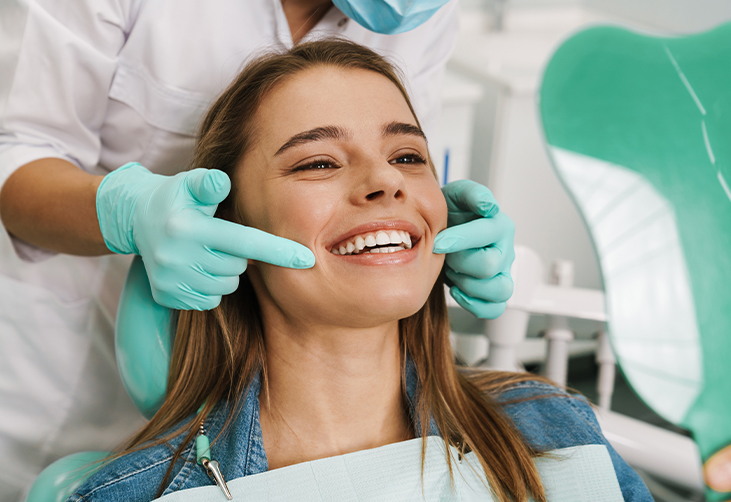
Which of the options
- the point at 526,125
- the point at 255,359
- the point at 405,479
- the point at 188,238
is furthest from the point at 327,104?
the point at 526,125

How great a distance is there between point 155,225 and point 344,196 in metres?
0.31

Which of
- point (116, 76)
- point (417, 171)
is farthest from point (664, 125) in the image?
point (116, 76)

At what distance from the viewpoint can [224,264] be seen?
3.26 feet

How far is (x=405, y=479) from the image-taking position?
3.39 feet

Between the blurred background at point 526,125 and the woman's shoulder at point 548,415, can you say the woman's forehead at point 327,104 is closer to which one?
the woman's shoulder at point 548,415

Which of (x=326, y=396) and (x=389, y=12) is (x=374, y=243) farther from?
(x=389, y=12)

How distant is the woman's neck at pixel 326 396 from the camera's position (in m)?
1.10

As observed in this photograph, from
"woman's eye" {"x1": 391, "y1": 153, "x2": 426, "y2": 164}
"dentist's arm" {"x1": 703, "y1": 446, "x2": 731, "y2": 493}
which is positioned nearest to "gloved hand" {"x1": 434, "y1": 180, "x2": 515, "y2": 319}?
"woman's eye" {"x1": 391, "y1": 153, "x2": 426, "y2": 164}

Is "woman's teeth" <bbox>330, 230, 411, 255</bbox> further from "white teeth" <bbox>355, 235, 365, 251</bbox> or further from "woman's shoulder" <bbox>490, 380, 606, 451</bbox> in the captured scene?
"woman's shoulder" <bbox>490, 380, 606, 451</bbox>

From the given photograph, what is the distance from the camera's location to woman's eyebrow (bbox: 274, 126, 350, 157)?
1035 millimetres

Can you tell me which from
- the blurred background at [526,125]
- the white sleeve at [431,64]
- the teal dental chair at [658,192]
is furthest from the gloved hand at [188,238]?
the blurred background at [526,125]

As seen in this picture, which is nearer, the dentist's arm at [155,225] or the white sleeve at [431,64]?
the dentist's arm at [155,225]

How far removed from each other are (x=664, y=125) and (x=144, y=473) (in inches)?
52.0

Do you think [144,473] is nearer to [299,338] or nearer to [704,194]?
[299,338]
